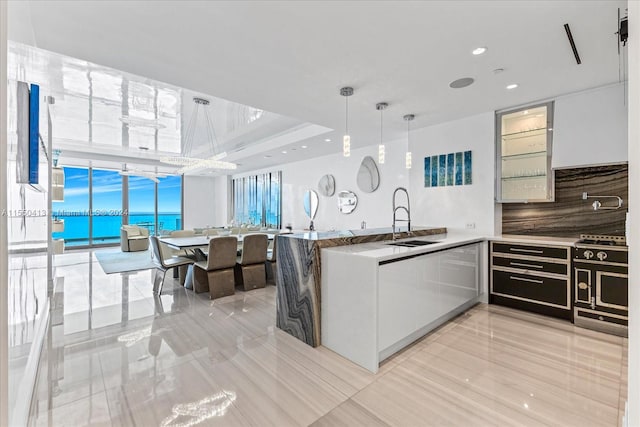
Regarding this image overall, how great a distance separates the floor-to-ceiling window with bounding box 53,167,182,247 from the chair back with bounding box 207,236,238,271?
21.1 feet

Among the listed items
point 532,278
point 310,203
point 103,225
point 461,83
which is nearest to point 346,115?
point 461,83

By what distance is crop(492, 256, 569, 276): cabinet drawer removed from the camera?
3.18 meters

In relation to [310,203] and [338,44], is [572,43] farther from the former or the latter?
[310,203]

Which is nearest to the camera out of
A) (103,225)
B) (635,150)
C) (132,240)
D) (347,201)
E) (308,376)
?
(635,150)

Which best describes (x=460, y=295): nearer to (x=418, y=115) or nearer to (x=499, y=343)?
(x=499, y=343)

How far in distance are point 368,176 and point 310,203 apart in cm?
204

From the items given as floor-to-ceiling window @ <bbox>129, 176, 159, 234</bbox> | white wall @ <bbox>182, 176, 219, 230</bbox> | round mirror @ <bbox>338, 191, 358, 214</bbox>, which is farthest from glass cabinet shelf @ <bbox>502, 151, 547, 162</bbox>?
floor-to-ceiling window @ <bbox>129, 176, 159, 234</bbox>

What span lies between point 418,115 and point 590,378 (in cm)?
333

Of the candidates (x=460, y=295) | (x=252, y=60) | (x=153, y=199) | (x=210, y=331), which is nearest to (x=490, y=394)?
(x=460, y=295)

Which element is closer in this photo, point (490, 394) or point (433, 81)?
point (490, 394)

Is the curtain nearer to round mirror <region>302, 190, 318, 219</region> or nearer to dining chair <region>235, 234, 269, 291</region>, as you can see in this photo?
round mirror <region>302, 190, 318, 219</region>

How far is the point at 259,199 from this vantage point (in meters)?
9.75

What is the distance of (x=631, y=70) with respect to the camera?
86 cm

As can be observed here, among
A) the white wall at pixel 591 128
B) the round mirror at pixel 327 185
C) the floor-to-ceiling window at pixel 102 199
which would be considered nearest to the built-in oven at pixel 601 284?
the white wall at pixel 591 128
